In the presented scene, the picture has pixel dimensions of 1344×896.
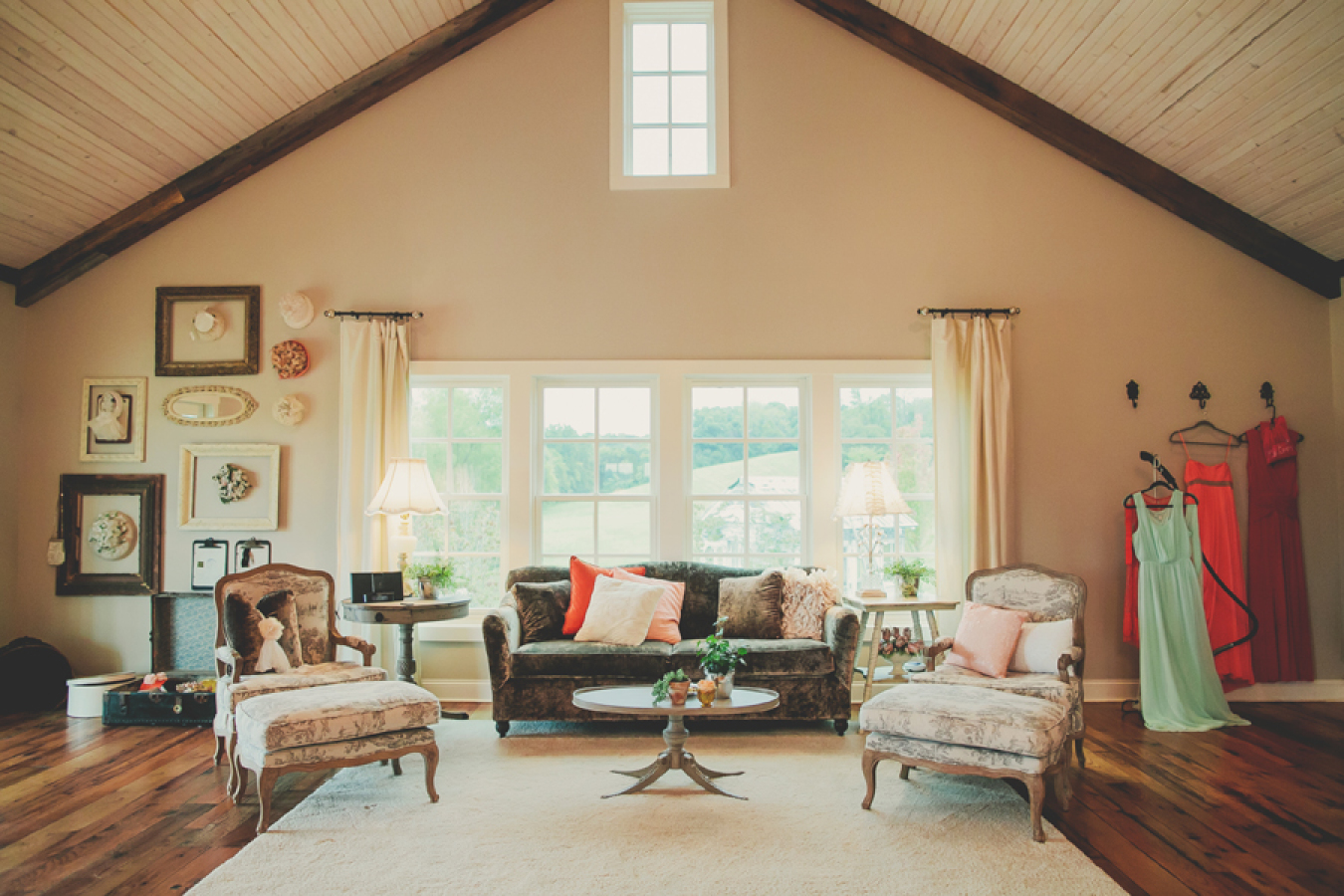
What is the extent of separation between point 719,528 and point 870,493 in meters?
1.06

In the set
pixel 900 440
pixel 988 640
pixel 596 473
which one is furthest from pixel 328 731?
pixel 900 440

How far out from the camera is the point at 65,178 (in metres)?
4.86

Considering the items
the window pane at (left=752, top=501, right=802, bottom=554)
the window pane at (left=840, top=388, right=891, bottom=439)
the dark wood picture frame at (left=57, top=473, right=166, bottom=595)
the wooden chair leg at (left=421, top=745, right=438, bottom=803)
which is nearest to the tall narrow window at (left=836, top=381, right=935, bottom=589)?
the window pane at (left=840, top=388, right=891, bottom=439)

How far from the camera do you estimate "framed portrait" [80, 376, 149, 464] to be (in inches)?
214

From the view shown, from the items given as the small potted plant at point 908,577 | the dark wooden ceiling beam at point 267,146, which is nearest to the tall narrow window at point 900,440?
the small potted plant at point 908,577

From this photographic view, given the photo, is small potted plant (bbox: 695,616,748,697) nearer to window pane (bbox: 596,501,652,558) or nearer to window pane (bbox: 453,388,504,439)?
window pane (bbox: 596,501,652,558)

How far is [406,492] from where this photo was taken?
15.9ft

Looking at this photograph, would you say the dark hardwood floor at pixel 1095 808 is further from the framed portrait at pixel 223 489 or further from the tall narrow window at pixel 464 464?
the tall narrow window at pixel 464 464

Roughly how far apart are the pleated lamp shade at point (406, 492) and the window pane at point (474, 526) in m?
0.55

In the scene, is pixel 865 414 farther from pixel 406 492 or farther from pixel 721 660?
pixel 406 492

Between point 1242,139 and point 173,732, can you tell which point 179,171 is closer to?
point 173,732

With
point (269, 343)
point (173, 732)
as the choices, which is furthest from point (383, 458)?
point (173, 732)

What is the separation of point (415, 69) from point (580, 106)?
1.08m

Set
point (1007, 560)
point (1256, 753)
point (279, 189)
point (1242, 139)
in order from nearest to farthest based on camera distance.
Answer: point (1256, 753) < point (1242, 139) < point (1007, 560) < point (279, 189)
